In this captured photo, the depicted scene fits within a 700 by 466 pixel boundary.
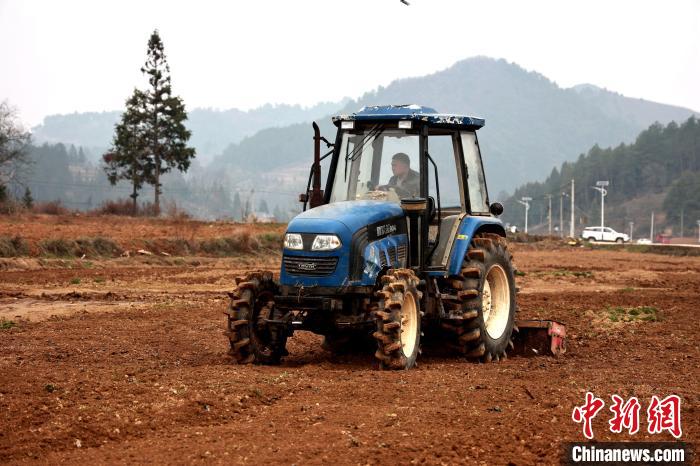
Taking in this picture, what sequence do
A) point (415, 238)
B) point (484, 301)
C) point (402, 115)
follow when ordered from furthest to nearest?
point (484, 301) < point (402, 115) < point (415, 238)

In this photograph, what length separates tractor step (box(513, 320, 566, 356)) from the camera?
13984 millimetres

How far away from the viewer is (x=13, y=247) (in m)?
32.3

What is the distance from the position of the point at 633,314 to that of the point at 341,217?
8.77 m

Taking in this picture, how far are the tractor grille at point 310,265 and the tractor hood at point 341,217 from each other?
1.06ft

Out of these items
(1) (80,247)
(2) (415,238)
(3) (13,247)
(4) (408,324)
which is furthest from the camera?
(1) (80,247)

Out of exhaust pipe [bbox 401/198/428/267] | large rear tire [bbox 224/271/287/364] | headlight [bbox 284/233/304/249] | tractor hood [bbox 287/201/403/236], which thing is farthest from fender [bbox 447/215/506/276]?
large rear tire [bbox 224/271/287/364]

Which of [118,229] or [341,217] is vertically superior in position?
[341,217]

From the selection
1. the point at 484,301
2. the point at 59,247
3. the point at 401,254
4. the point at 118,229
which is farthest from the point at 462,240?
the point at 118,229

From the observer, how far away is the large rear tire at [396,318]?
11227 millimetres

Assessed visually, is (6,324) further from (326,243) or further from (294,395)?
(294,395)

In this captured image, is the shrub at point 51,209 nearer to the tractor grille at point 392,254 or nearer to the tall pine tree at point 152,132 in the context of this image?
the tall pine tree at point 152,132

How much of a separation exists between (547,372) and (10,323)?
8.99 m

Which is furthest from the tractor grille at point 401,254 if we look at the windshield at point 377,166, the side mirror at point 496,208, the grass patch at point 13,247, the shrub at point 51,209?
the shrub at point 51,209

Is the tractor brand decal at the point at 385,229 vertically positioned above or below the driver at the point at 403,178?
below
